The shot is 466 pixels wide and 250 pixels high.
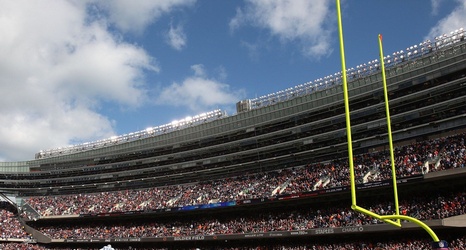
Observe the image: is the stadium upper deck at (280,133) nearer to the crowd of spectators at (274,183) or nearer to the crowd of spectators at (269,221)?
the crowd of spectators at (274,183)

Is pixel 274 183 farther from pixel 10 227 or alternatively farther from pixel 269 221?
pixel 10 227

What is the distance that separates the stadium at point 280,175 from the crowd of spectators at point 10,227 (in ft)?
0.63

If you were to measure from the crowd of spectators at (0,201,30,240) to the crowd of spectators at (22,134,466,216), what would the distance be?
3.70 metres

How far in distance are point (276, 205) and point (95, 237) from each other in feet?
91.5

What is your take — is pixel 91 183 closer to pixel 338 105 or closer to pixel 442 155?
pixel 338 105

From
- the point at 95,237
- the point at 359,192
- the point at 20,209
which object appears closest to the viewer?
the point at 359,192

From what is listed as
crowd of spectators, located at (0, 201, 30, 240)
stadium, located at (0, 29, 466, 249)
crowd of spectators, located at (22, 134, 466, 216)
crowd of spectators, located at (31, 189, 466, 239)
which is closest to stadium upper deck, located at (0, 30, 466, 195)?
stadium, located at (0, 29, 466, 249)

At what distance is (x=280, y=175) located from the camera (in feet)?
168

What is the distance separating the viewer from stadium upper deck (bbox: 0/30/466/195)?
40.8 m

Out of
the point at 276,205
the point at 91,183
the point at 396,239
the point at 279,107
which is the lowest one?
the point at 396,239

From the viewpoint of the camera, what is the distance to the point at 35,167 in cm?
7988

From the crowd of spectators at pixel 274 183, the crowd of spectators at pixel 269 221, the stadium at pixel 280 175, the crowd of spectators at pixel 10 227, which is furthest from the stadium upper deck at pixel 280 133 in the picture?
the crowd of spectators at pixel 269 221

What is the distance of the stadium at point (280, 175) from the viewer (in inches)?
1449

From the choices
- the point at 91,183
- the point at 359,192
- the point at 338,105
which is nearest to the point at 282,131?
the point at 338,105
